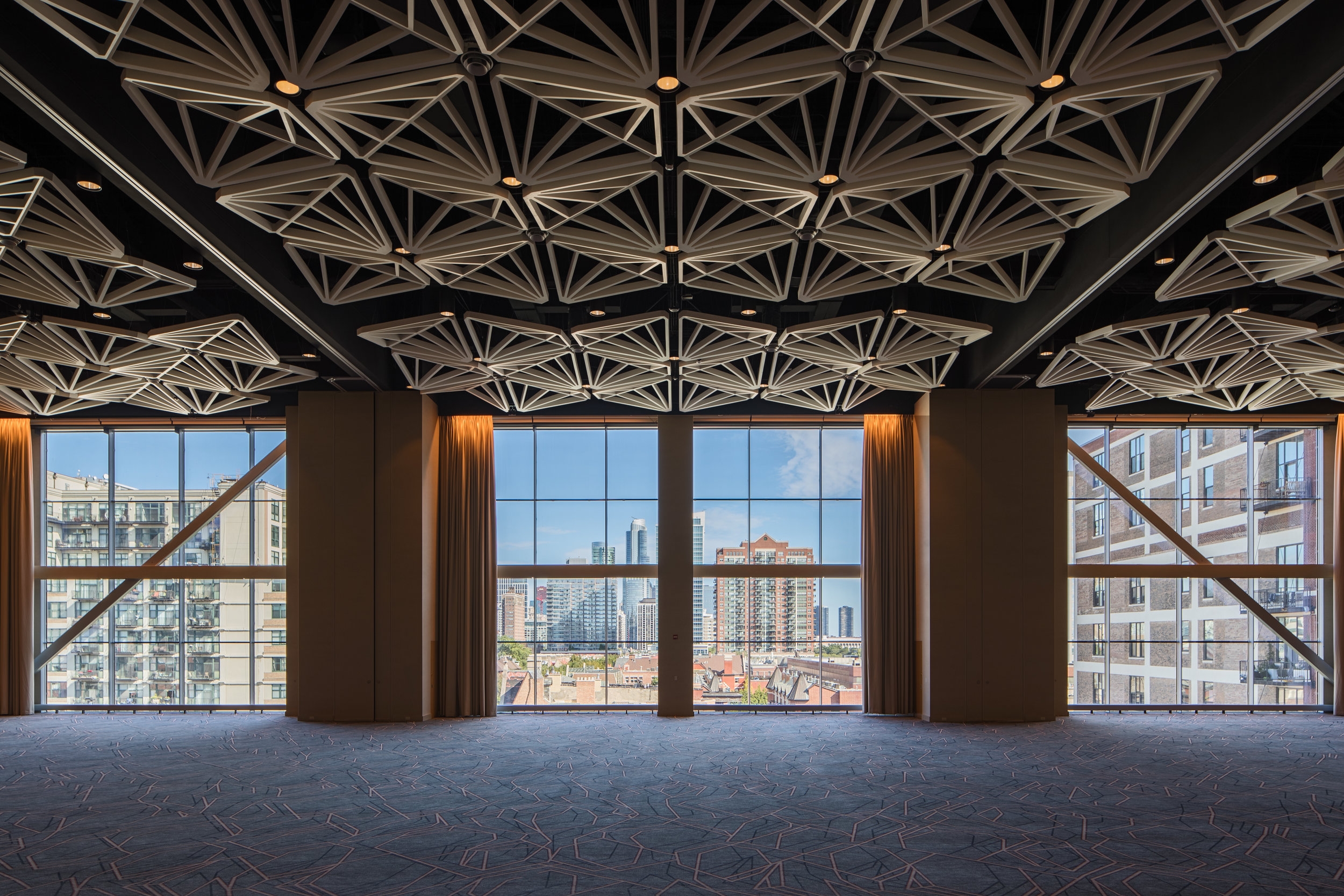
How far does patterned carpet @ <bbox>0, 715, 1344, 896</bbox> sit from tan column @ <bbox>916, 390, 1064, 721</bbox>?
1226 millimetres

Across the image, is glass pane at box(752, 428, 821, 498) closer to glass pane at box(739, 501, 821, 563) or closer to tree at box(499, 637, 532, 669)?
glass pane at box(739, 501, 821, 563)

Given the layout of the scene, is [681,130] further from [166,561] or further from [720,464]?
[166,561]

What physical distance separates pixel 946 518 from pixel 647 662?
8.53 metres

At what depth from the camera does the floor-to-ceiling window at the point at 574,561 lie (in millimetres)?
23969

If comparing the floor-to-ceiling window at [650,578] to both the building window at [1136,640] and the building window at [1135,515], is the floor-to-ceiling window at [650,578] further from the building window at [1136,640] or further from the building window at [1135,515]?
the building window at [1136,640]

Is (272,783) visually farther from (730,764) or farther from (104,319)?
(104,319)

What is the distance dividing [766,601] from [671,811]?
41.8ft

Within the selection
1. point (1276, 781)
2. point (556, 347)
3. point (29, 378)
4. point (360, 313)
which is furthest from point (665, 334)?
point (29, 378)

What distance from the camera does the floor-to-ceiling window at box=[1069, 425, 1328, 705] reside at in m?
24.5

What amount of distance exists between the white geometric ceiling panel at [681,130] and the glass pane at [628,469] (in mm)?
9352

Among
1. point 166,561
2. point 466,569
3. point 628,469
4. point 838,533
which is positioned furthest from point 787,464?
point 166,561

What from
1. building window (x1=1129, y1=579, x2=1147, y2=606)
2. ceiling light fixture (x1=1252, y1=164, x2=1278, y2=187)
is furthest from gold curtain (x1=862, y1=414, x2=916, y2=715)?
ceiling light fixture (x1=1252, y1=164, x2=1278, y2=187)

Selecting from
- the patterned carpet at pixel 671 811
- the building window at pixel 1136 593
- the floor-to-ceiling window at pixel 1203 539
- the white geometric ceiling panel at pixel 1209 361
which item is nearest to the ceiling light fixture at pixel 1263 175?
the white geometric ceiling panel at pixel 1209 361

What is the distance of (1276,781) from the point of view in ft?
46.8
